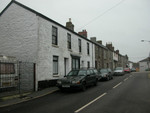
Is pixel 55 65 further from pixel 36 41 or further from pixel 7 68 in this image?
pixel 7 68

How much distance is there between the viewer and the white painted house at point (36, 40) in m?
11.9

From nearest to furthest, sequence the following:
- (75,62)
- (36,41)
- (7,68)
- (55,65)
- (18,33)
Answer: (7,68) < (36,41) < (18,33) < (55,65) < (75,62)

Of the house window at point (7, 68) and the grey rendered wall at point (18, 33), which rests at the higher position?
the grey rendered wall at point (18, 33)

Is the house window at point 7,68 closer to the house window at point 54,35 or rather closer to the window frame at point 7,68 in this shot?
the window frame at point 7,68

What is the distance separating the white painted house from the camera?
1192 centimetres

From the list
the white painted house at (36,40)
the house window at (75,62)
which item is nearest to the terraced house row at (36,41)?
the white painted house at (36,40)

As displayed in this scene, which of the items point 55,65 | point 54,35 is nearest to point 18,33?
point 54,35

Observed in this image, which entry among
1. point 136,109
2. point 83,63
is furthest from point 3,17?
point 136,109

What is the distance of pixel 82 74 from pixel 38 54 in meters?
4.17

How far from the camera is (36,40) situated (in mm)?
11789

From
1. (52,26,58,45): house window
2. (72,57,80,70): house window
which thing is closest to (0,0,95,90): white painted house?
(52,26,58,45): house window

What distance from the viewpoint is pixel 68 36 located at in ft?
55.8

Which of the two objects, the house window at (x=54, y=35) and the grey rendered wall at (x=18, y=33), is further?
the house window at (x=54, y=35)

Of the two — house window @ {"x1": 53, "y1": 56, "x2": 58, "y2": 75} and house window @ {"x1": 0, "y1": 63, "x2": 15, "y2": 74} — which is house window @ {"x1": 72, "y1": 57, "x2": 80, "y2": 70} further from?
house window @ {"x1": 0, "y1": 63, "x2": 15, "y2": 74}
